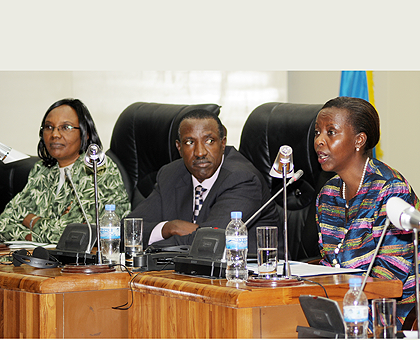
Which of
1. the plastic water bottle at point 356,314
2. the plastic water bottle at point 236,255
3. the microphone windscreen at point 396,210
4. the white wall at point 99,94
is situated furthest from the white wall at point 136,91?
the plastic water bottle at point 356,314

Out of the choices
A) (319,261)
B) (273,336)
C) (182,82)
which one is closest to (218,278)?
(273,336)

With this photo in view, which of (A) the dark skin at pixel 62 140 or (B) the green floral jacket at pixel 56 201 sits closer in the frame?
(B) the green floral jacket at pixel 56 201

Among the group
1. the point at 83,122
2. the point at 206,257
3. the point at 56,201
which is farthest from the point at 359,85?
the point at 206,257

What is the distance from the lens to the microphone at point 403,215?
1.38 metres

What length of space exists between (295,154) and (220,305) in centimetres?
167

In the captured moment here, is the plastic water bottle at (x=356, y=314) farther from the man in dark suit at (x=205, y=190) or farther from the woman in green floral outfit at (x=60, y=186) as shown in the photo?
the woman in green floral outfit at (x=60, y=186)

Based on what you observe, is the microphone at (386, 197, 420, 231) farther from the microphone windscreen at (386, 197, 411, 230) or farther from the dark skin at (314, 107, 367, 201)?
the dark skin at (314, 107, 367, 201)

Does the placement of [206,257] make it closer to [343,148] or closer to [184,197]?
[343,148]

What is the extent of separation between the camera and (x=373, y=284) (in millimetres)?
1773

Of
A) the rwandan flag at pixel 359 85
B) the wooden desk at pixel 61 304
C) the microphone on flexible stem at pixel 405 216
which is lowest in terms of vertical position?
the wooden desk at pixel 61 304

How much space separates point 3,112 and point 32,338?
10.4 feet

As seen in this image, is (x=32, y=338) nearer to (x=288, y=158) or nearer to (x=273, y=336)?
(x=273, y=336)

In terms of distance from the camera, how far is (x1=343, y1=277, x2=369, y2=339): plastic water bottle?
54.4 inches

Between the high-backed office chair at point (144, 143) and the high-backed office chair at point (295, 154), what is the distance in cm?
56
